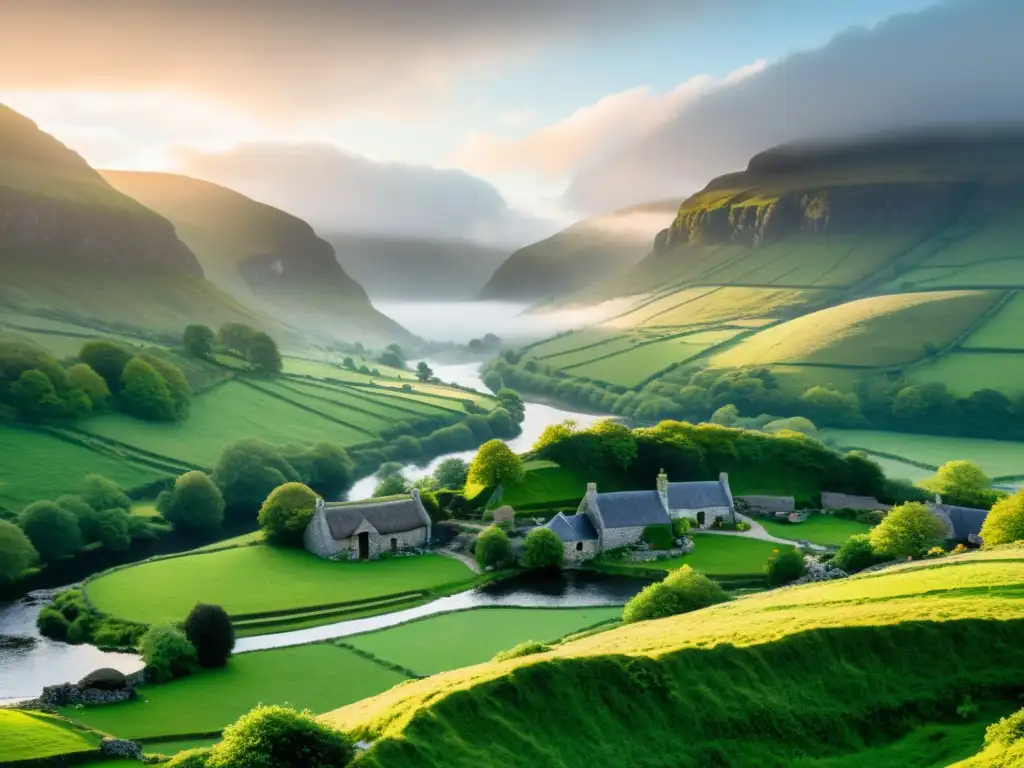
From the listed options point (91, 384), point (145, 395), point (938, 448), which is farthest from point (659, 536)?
point (91, 384)

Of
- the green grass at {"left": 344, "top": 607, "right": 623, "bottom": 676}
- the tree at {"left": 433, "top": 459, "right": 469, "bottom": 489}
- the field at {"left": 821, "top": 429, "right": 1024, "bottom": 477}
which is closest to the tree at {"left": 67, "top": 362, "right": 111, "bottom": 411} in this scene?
the tree at {"left": 433, "top": 459, "right": 469, "bottom": 489}

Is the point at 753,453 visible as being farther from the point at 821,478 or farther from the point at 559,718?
the point at 559,718

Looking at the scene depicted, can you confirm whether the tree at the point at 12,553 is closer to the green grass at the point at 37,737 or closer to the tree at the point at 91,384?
the green grass at the point at 37,737

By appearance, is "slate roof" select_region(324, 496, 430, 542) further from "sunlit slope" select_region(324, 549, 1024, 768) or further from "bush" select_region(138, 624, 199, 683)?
"sunlit slope" select_region(324, 549, 1024, 768)

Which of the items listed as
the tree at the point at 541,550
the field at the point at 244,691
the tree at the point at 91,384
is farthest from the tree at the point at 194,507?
the field at the point at 244,691

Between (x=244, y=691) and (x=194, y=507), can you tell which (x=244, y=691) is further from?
(x=194, y=507)

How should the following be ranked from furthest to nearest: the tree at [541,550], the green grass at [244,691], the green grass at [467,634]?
1. the tree at [541,550]
2. the green grass at [467,634]
3. the green grass at [244,691]
